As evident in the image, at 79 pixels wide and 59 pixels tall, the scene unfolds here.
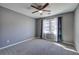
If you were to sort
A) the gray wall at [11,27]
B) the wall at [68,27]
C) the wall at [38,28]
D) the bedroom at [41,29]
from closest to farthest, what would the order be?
the bedroom at [41,29] < the gray wall at [11,27] < the wall at [68,27] < the wall at [38,28]

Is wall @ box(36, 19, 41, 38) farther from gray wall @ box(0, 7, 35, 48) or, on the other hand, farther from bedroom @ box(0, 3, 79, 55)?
gray wall @ box(0, 7, 35, 48)

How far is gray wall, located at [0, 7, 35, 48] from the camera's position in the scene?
154 inches

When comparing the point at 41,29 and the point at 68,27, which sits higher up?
the point at 68,27

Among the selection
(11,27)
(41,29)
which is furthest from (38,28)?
(11,27)

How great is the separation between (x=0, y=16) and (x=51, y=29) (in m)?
4.23

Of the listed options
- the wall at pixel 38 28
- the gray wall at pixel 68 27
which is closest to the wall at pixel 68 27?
the gray wall at pixel 68 27


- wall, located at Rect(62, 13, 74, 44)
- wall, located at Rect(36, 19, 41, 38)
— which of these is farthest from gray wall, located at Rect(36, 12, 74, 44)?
wall, located at Rect(36, 19, 41, 38)

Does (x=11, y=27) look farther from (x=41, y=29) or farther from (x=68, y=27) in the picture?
(x=41, y=29)

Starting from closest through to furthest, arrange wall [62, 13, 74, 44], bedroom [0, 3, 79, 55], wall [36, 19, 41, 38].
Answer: bedroom [0, 3, 79, 55], wall [62, 13, 74, 44], wall [36, 19, 41, 38]

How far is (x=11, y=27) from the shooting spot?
4.52 metres

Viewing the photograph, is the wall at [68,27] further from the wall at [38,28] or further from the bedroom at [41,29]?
the wall at [38,28]

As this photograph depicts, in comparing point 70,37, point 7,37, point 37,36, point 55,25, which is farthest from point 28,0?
point 37,36

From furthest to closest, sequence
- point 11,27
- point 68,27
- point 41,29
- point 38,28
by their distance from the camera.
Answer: point 38,28
point 41,29
point 68,27
point 11,27

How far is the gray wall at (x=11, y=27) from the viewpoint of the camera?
392 cm
